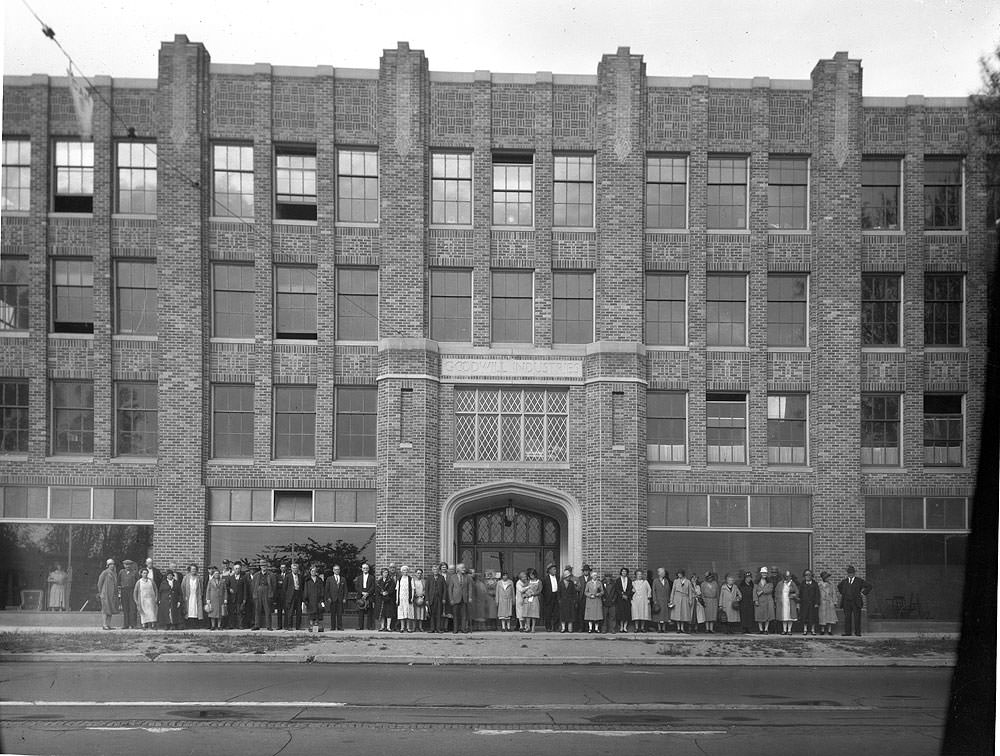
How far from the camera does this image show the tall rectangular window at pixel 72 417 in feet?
56.6

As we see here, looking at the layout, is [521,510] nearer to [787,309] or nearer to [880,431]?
[787,309]

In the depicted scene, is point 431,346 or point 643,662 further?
point 431,346

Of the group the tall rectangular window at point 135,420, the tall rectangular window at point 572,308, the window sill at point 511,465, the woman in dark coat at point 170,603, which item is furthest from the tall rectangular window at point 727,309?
the woman in dark coat at point 170,603

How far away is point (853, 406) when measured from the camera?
1689cm

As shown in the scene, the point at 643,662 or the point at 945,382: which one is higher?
the point at 945,382

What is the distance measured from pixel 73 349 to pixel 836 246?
14.5 meters

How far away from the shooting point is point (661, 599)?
1791cm

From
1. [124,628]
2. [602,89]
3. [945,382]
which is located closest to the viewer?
[945,382]

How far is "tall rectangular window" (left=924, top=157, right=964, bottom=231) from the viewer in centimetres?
1560

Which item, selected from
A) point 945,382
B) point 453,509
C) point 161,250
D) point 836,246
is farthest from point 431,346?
point 945,382

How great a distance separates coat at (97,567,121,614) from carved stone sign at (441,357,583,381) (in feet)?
24.6

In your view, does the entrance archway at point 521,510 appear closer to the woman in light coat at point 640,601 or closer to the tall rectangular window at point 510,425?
the tall rectangular window at point 510,425

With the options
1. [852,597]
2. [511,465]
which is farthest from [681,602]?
[511,465]

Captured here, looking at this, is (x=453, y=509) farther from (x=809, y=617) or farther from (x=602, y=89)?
(x=602, y=89)
